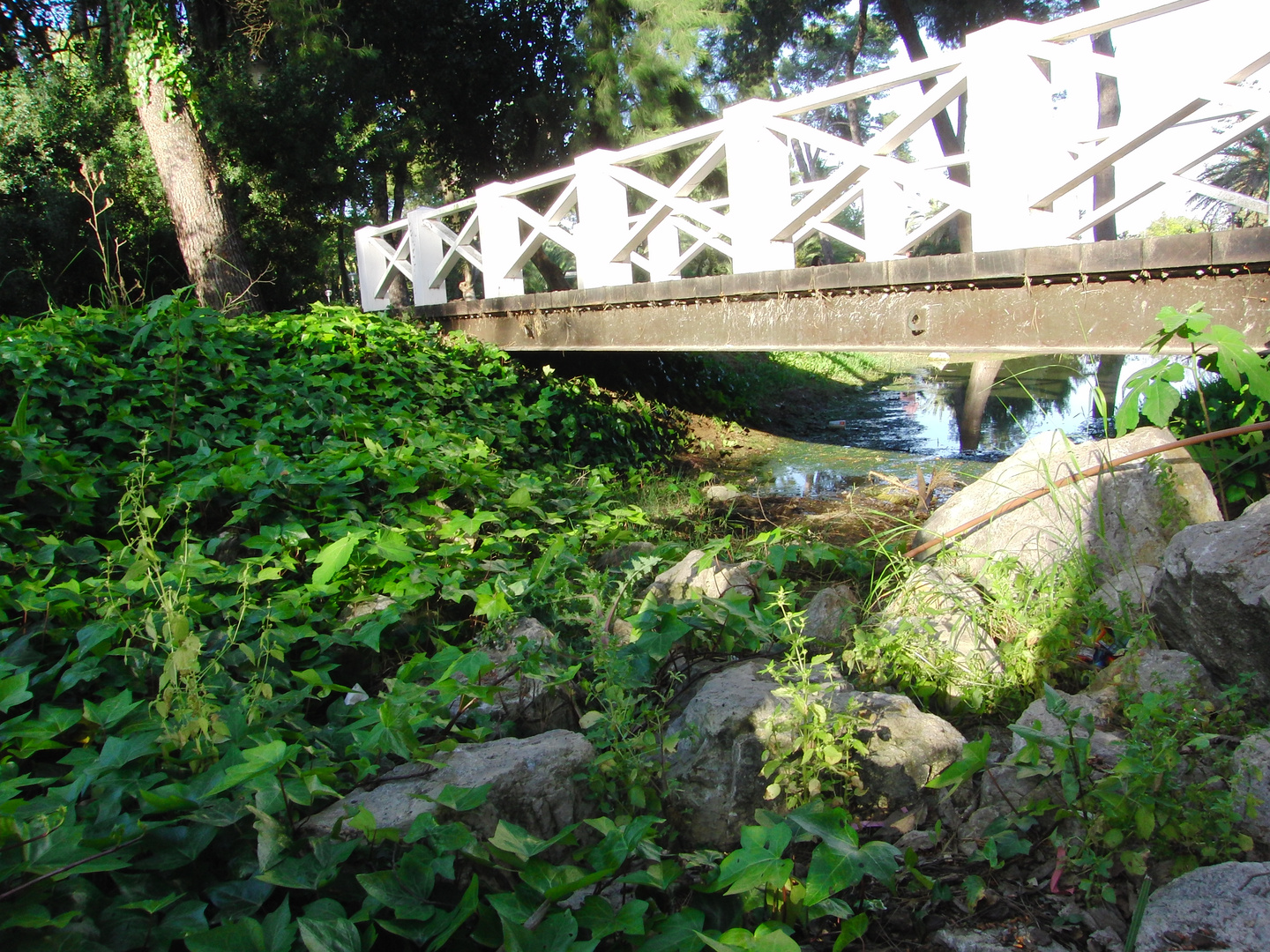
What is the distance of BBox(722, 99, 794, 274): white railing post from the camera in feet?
15.6

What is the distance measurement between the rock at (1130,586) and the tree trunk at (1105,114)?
9.51m

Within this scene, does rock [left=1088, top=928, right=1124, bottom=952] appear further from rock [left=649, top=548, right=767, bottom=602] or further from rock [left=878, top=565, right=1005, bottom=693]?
rock [left=649, top=548, right=767, bottom=602]

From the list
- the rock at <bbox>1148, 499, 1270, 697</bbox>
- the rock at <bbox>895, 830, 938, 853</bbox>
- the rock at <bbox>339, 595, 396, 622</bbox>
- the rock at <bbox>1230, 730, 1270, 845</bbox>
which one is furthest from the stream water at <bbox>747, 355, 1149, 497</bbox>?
the rock at <bbox>339, 595, 396, 622</bbox>

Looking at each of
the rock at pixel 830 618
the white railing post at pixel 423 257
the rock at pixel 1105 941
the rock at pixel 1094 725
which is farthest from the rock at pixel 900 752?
the white railing post at pixel 423 257

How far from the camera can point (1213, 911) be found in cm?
128

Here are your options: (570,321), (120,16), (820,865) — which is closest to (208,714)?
(820,865)

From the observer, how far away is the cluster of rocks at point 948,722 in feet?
4.96

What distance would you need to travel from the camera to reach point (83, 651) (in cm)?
200

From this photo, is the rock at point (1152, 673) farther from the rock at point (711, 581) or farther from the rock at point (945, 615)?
the rock at point (711, 581)

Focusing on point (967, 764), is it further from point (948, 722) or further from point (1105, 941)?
point (948, 722)

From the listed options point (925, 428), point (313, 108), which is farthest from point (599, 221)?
point (313, 108)

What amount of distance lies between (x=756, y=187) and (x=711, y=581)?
290 centimetres

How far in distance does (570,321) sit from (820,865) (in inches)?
218

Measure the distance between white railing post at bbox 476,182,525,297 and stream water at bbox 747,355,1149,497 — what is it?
9.03 feet
